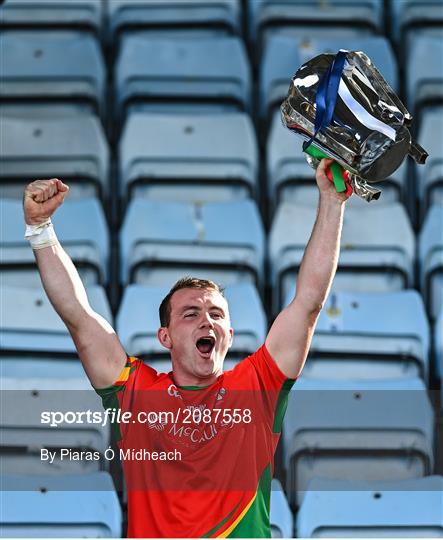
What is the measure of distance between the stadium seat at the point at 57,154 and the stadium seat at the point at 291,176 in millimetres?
672

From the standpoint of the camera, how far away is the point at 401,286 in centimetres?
622

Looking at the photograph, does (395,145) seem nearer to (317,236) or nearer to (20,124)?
(317,236)

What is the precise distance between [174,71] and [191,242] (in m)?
1.01

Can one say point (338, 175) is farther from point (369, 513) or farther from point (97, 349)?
point (369, 513)

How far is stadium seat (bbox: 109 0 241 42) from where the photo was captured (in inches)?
282

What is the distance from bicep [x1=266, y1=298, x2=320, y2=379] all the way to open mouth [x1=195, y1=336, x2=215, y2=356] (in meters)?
0.15

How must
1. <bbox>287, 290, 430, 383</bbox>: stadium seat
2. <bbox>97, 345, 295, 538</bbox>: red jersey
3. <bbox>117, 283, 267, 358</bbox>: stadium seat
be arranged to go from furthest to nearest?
<bbox>287, 290, 430, 383</bbox>: stadium seat → <bbox>117, 283, 267, 358</bbox>: stadium seat → <bbox>97, 345, 295, 538</bbox>: red jersey

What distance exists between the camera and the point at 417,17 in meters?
7.25

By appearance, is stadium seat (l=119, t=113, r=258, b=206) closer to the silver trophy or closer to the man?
the man

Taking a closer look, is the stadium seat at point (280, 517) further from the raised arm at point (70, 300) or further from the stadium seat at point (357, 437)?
the raised arm at point (70, 300)

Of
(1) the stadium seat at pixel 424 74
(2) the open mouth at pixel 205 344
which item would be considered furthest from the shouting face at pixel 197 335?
(1) the stadium seat at pixel 424 74

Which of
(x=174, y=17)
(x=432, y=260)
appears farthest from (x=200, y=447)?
(x=174, y=17)

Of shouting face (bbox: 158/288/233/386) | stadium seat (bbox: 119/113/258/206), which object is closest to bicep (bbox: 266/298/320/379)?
shouting face (bbox: 158/288/233/386)

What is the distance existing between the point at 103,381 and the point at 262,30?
11.5 feet
